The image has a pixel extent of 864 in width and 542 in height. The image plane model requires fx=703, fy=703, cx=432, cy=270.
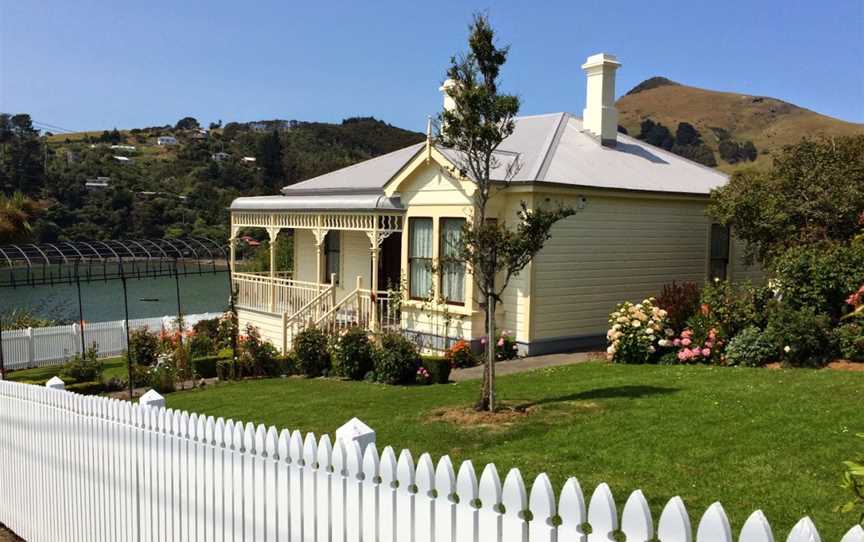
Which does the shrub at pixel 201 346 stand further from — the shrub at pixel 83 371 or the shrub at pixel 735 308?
the shrub at pixel 735 308

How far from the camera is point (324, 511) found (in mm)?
4031

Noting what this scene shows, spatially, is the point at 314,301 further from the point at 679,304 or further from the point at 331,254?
the point at 679,304

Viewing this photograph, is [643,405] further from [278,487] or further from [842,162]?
[842,162]

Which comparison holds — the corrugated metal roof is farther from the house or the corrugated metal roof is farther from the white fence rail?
the white fence rail

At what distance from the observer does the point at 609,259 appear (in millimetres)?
17125

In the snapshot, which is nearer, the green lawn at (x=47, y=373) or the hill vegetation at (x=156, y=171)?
the green lawn at (x=47, y=373)

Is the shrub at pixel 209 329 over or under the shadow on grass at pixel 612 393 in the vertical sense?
under

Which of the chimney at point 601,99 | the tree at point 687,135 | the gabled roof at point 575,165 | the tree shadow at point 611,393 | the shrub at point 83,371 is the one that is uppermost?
the tree at point 687,135

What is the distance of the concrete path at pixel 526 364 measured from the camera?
46.3 feet

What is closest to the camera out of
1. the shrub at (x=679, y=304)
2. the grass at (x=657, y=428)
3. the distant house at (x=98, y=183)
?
the grass at (x=657, y=428)

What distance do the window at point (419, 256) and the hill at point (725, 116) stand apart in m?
102

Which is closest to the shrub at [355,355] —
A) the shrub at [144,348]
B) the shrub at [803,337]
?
the shrub at [803,337]

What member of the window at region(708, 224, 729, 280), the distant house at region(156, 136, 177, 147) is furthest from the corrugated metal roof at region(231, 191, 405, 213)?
the distant house at region(156, 136, 177, 147)

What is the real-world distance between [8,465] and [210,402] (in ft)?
19.0
